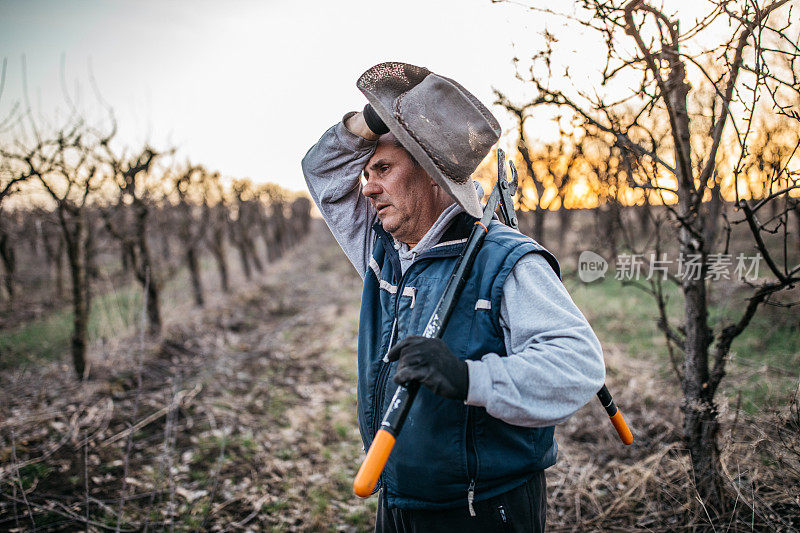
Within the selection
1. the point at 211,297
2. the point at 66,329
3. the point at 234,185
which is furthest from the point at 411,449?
the point at 234,185

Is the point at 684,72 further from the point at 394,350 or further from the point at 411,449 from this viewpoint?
the point at 411,449

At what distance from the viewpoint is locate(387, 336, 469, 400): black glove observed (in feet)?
3.80

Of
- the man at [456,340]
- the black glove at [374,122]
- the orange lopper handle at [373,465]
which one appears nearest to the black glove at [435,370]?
the man at [456,340]

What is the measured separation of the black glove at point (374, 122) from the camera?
1786mm

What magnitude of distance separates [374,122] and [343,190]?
452mm

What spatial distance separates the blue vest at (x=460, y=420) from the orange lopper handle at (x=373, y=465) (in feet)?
1.09

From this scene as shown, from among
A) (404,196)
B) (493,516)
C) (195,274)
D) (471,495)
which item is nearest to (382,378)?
(471,495)

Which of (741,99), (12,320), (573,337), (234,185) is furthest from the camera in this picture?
(234,185)

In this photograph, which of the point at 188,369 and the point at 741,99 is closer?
the point at 741,99

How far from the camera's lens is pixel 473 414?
54.9 inches

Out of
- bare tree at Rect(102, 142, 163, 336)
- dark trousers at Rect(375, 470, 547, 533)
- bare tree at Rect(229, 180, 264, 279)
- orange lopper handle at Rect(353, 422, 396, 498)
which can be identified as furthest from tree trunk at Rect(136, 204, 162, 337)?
orange lopper handle at Rect(353, 422, 396, 498)

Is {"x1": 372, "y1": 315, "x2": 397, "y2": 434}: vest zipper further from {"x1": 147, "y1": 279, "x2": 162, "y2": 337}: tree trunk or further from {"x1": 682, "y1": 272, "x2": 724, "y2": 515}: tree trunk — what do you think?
{"x1": 147, "y1": 279, "x2": 162, "y2": 337}: tree trunk

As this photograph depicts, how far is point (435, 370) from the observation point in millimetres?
1175

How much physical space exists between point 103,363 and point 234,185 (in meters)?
13.7
